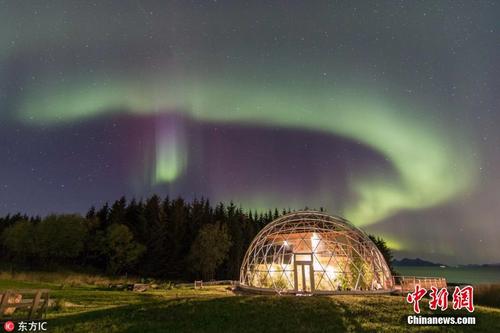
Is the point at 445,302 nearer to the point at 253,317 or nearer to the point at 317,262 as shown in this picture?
the point at 253,317

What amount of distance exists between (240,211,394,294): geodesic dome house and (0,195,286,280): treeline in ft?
77.8

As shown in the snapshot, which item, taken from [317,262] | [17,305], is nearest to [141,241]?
[317,262]

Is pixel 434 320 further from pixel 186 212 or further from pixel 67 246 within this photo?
pixel 186 212

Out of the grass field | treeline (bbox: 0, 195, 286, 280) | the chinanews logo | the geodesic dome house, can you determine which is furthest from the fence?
treeline (bbox: 0, 195, 286, 280)

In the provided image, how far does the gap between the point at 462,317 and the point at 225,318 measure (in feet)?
30.0

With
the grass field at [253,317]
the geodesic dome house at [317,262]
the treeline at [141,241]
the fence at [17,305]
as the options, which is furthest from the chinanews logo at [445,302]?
the treeline at [141,241]

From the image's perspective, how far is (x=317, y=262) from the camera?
25.7 metres

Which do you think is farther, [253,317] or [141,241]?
[141,241]

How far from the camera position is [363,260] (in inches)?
1015

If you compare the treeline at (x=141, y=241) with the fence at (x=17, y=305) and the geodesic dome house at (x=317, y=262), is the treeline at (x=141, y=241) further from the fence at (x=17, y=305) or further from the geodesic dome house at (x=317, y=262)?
the fence at (x=17, y=305)

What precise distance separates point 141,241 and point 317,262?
40227 mm

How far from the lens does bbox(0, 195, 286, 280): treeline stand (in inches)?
2057

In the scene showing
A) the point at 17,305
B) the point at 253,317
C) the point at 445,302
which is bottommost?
the point at 253,317

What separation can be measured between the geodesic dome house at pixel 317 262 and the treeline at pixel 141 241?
23.7m
